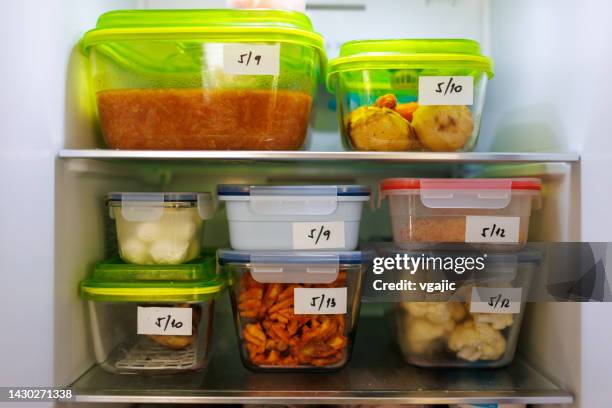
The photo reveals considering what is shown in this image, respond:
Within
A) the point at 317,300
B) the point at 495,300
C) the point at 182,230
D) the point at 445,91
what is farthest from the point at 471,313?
the point at 182,230

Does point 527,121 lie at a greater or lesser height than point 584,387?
greater

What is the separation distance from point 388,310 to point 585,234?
46 cm

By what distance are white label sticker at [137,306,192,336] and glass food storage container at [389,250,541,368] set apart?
18.1 inches

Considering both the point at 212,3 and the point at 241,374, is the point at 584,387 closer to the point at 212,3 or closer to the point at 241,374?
the point at 241,374

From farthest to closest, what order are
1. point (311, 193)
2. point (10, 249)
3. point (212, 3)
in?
point (212, 3) → point (311, 193) → point (10, 249)

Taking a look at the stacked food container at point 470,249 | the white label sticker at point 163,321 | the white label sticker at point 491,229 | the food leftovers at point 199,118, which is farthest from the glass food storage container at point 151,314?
the white label sticker at point 491,229

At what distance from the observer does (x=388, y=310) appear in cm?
125

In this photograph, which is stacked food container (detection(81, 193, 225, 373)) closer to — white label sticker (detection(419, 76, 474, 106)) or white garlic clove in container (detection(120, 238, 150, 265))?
white garlic clove in container (detection(120, 238, 150, 265))

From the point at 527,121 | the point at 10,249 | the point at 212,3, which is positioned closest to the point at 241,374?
the point at 10,249

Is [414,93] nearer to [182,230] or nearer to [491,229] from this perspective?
[491,229]

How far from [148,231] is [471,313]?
0.69 m

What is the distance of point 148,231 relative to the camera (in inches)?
43.6

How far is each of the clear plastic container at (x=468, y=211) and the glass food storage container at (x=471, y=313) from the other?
3 centimetres

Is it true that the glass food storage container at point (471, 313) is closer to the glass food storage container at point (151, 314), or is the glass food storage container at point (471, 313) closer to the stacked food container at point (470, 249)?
the stacked food container at point (470, 249)
